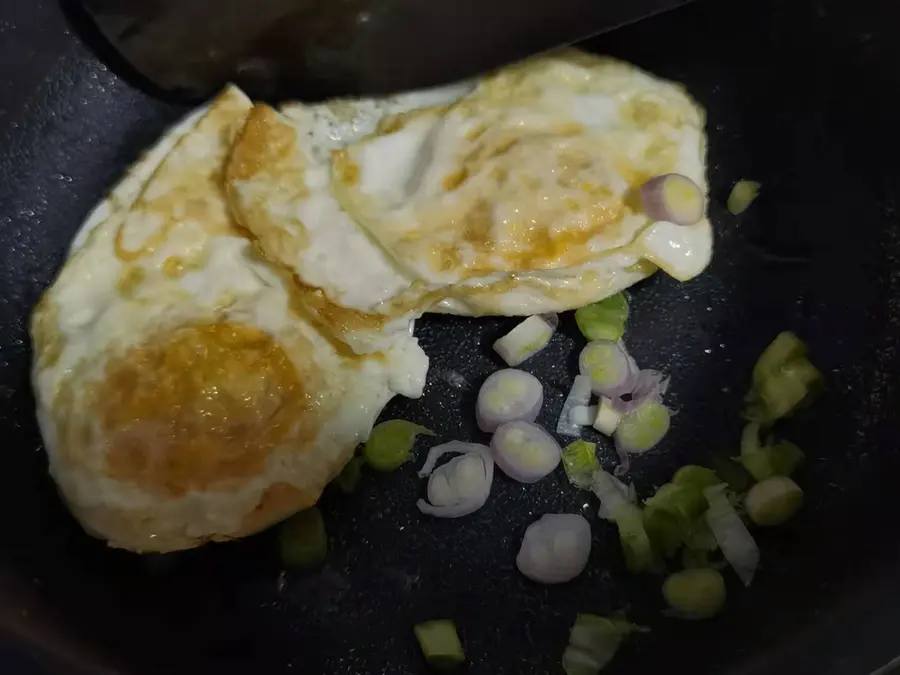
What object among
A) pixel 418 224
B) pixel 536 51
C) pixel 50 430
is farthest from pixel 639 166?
pixel 50 430

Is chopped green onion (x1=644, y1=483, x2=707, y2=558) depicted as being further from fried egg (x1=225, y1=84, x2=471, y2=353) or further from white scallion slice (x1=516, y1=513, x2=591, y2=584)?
fried egg (x1=225, y1=84, x2=471, y2=353)

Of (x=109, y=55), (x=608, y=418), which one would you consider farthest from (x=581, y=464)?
(x=109, y=55)

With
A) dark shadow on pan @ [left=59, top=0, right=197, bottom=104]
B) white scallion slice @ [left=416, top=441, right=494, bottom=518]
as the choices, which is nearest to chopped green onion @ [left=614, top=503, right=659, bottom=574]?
white scallion slice @ [left=416, top=441, right=494, bottom=518]

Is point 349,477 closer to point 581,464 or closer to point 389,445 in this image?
Answer: point 389,445

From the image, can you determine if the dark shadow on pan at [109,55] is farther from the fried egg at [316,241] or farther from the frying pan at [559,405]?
the fried egg at [316,241]

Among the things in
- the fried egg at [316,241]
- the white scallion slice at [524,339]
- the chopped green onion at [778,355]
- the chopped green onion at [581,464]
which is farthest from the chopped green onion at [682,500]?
the fried egg at [316,241]
